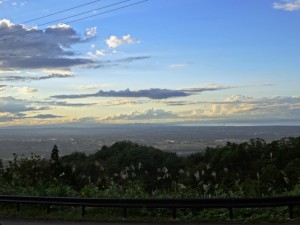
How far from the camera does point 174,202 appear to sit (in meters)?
11.8

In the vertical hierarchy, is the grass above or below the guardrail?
below

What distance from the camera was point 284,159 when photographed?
4409 cm

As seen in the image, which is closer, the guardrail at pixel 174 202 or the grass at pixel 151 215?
the guardrail at pixel 174 202

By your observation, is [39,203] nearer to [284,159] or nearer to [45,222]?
[45,222]

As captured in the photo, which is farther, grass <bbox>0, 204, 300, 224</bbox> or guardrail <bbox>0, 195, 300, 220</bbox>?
grass <bbox>0, 204, 300, 224</bbox>

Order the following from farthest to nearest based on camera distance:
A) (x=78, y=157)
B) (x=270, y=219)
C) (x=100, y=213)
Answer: (x=78, y=157)
(x=100, y=213)
(x=270, y=219)

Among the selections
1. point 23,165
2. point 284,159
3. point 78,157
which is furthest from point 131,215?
point 78,157

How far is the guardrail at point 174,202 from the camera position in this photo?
36.4ft

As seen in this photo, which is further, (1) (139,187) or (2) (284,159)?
(2) (284,159)

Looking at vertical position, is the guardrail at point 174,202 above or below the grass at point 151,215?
above

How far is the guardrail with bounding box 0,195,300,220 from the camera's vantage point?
1109 cm

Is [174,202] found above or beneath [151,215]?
above

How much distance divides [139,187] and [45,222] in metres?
4.03

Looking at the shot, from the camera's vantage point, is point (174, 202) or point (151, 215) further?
point (151, 215)
